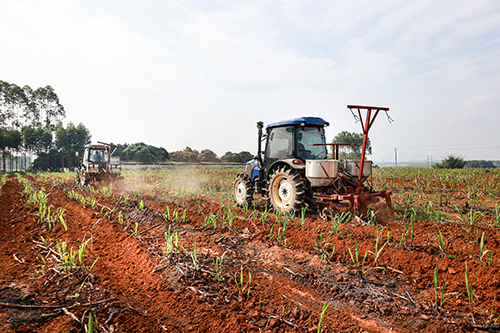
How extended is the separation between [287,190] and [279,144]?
1.30 m

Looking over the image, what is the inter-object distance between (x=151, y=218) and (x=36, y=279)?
275 centimetres

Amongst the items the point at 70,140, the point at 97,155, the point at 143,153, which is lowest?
the point at 97,155

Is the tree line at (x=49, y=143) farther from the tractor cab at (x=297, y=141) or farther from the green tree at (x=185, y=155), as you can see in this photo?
the tractor cab at (x=297, y=141)

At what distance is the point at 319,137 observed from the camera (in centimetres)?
669

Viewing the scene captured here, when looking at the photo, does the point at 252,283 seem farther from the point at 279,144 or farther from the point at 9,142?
the point at 9,142

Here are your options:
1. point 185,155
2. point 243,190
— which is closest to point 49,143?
point 185,155

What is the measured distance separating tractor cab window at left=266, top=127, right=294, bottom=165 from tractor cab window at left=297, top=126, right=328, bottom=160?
21cm

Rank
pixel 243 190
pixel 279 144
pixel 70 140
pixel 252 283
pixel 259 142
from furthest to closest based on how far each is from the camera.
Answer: pixel 70 140, pixel 243 190, pixel 259 142, pixel 279 144, pixel 252 283

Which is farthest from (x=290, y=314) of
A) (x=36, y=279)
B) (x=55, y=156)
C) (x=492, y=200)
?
(x=55, y=156)

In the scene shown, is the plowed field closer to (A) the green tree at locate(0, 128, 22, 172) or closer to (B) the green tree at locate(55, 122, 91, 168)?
(A) the green tree at locate(0, 128, 22, 172)

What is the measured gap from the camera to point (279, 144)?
6.87m

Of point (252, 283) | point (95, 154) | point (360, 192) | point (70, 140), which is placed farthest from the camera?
point (70, 140)

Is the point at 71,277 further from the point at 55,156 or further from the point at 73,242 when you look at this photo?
the point at 55,156

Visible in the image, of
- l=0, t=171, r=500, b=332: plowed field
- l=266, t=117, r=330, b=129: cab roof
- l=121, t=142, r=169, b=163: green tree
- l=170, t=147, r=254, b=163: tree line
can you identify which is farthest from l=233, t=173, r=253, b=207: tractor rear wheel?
l=121, t=142, r=169, b=163: green tree
